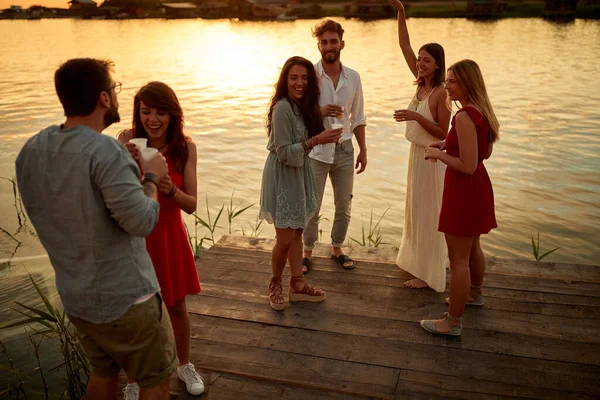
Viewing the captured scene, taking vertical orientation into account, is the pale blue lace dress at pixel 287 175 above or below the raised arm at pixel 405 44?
below

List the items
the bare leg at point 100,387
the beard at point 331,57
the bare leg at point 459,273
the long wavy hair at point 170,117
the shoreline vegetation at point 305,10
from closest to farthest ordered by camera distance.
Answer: the bare leg at point 100,387 → the long wavy hair at point 170,117 → the bare leg at point 459,273 → the beard at point 331,57 → the shoreline vegetation at point 305,10

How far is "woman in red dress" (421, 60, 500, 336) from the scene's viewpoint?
290 centimetres

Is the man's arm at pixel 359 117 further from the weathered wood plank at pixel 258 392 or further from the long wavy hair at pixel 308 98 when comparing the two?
the weathered wood plank at pixel 258 392

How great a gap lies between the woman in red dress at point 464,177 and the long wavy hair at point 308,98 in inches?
27.7

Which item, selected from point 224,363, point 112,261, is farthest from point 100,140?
point 224,363

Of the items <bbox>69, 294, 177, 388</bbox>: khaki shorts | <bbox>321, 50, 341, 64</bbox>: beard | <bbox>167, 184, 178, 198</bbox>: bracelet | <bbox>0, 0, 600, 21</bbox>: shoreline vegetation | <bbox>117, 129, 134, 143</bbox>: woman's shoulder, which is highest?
<bbox>0, 0, 600, 21</bbox>: shoreline vegetation

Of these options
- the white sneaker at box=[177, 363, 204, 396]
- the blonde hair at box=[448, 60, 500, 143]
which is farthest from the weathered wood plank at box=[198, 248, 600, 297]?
the white sneaker at box=[177, 363, 204, 396]

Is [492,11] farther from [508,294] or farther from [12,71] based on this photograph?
[508,294]

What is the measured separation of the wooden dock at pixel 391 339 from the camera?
275 centimetres

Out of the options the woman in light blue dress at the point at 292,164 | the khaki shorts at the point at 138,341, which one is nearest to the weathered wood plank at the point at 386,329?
the woman in light blue dress at the point at 292,164

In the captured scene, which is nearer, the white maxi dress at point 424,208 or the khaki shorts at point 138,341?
the khaki shorts at point 138,341

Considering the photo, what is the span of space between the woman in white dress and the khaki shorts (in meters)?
2.17

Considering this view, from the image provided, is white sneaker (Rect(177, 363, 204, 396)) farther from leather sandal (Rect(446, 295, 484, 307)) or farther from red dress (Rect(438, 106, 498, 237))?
leather sandal (Rect(446, 295, 484, 307))

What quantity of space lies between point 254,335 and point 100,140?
185 cm
